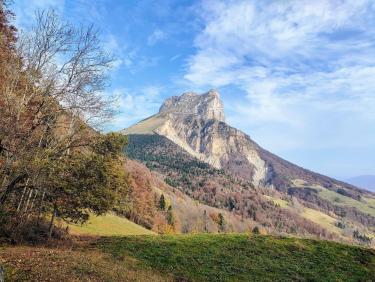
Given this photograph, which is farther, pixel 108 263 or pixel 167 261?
pixel 167 261

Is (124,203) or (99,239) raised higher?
(124,203)

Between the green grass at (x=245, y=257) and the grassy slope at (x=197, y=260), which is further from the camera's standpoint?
the green grass at (x=245, y=257)

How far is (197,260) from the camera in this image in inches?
984

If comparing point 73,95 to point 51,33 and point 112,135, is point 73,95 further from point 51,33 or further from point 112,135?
point 112,135

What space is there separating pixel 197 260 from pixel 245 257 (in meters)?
3.29

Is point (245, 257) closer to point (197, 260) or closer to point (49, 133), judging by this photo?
point (197, 260)

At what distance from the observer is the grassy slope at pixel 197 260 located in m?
19.0

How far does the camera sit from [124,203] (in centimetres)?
2972

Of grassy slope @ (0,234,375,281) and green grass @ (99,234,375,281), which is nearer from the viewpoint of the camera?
grassy slope @ (0,234,375,281)

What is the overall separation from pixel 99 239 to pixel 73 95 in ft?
46.6

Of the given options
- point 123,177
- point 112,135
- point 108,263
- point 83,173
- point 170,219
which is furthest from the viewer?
point 170,219

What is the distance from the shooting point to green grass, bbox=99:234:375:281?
2344 centimetres

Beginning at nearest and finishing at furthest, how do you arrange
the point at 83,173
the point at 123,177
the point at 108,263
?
the point at 108,263, the point at 83,173, the point at 123,177

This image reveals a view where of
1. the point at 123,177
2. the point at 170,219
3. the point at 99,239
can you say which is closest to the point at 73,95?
the point at 123,177
